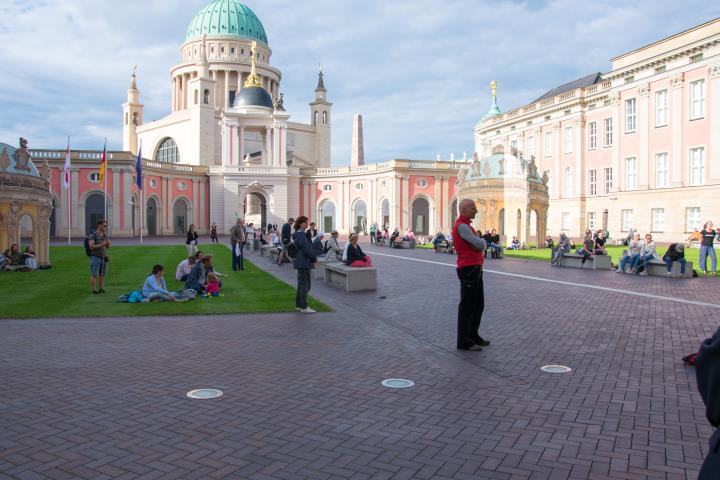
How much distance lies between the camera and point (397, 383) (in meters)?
7.08

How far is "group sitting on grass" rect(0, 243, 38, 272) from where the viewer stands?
2078 centimetres

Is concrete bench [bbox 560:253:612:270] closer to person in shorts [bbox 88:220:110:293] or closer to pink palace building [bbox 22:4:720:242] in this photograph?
pink palace building [bbox 22:4:720:242]

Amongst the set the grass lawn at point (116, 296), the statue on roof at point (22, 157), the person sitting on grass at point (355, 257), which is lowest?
the grass lawn at point (116, 296)

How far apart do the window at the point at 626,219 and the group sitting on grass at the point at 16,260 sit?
4047 cm

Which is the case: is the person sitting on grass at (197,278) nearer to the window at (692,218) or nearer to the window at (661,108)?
the window at (692,218)

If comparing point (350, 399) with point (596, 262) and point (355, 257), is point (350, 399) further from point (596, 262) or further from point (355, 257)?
point (596, 262)

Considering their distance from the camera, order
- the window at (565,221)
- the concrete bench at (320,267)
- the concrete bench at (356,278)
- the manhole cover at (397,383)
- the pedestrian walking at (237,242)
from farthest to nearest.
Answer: the window at (565,221) < the pedestrian walking at (237,242) < the concrete bench at (320,267) < the concrete bench at (356,278) < the manhole cover at (397,383)

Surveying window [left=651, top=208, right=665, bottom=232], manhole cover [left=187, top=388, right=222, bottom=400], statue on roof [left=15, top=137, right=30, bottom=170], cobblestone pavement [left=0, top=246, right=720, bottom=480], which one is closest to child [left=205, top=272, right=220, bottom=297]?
cobblestone pavement [left=0, top=246, right=720, bottom=480]

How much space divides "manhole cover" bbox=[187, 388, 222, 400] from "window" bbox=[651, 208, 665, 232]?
41.7 meters

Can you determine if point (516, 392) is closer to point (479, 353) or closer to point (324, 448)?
point (479, 353)

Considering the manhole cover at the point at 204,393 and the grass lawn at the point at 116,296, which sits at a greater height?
the grass lawn at the point at 116,296

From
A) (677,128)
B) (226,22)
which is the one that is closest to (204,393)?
(677,128)

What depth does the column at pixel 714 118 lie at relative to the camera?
37.3 metres

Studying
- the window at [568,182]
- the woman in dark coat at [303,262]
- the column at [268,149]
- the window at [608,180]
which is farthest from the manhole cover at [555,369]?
the column at [268,149]
